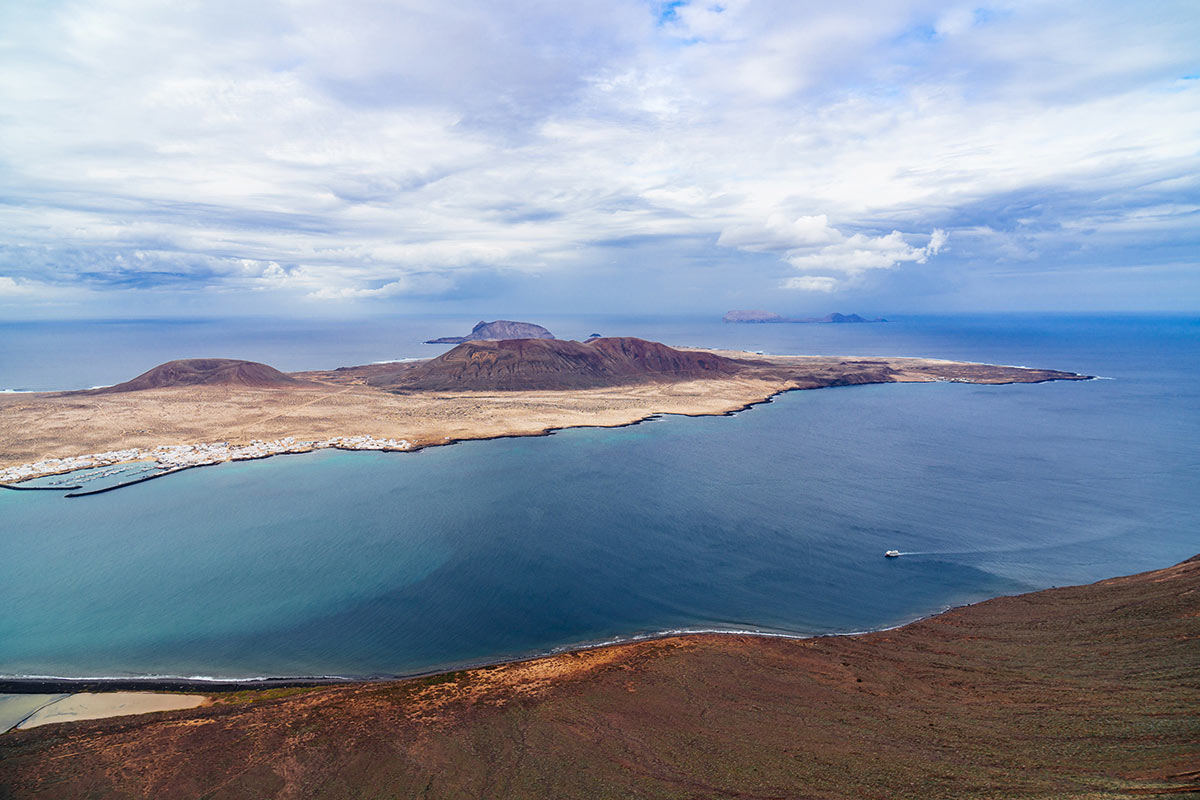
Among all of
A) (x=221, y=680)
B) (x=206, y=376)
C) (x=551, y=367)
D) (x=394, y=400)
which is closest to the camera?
(x=221, y=680)

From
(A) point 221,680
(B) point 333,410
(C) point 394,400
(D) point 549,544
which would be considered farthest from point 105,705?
(C) point 394,400

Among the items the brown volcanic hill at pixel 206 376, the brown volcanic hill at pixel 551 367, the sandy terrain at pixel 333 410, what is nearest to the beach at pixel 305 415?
the sandy terrain at pixel 333 410

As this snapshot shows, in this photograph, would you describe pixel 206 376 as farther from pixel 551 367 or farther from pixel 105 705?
pixel 105 705

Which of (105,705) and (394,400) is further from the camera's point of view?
(394,400)

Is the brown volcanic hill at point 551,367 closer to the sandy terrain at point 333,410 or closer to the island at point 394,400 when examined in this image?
the island at point 394,400

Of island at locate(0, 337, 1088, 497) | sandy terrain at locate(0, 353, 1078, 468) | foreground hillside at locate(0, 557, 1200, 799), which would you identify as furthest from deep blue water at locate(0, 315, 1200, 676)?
sandy terrain at locate(0, 353, 1078, 468)

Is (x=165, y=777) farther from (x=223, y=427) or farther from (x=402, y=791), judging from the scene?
(x=223, y=427)

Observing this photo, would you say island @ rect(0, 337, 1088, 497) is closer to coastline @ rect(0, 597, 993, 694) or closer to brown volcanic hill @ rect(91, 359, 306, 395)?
brown volcanic hill @ rect(91, 359, 306, 395)
